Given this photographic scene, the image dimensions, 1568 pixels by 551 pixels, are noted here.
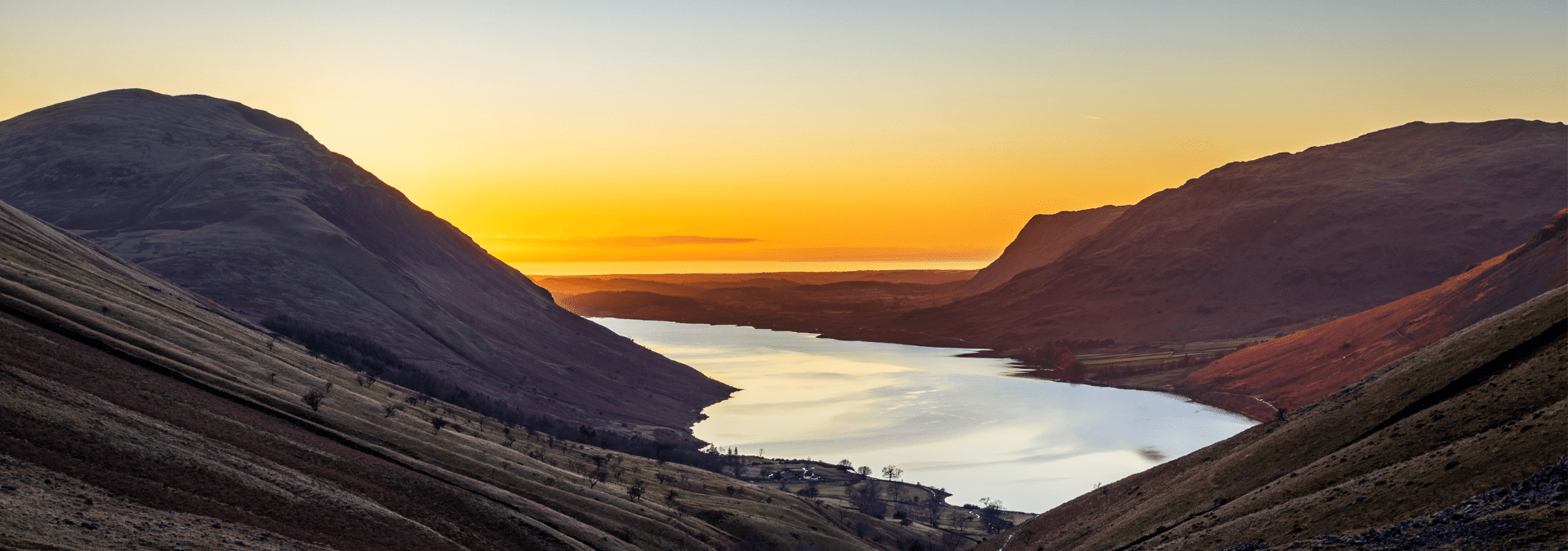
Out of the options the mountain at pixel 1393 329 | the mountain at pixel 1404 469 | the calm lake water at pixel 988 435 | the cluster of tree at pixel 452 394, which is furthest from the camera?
the mountain at pixel 1393 329

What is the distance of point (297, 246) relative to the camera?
470 feet

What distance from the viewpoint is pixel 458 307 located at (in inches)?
6722

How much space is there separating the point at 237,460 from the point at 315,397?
1476 centimetres

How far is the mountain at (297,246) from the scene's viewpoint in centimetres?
12862

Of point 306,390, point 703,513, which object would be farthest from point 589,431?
point 306,390

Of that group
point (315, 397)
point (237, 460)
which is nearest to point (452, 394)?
point (315, 397)

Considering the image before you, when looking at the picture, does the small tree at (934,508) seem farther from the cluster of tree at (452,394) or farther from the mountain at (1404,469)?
the mountain at (1404,469)

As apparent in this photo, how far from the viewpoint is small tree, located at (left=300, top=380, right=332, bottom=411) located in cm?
4922

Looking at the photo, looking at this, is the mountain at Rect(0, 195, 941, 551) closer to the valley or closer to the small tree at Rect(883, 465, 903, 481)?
the valley

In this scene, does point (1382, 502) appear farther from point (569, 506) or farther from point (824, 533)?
point (824, 533)

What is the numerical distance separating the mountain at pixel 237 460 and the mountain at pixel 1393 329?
11033 cm

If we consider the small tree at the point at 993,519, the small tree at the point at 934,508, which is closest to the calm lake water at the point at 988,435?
the small tree at the point at 934,508

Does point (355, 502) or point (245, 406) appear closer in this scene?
point (355, 502)

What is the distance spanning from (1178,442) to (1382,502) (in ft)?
394
